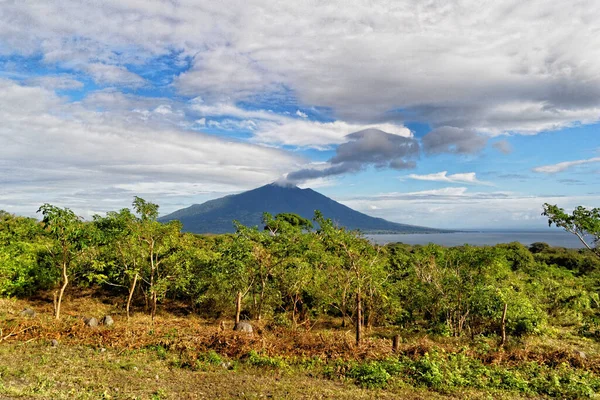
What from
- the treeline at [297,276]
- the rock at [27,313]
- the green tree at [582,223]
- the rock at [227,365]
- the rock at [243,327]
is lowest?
the rock at [27,313]

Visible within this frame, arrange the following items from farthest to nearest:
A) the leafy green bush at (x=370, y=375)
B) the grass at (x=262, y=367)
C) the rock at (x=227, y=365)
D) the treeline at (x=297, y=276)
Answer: the treeline at (x=297, y=276) → the rock at (x=227, y=365) → the leafy green bush at (x=370, y=375) → the grass at (x=262, y=367)

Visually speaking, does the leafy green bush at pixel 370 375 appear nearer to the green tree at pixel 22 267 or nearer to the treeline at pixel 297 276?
the treeline at pixel 297 276

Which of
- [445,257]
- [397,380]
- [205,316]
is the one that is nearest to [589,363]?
[397,380]

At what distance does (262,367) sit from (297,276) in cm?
786

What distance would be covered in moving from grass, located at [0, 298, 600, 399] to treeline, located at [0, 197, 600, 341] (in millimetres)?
2130

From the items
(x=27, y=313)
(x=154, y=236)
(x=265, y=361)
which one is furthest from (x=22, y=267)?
(x=265, y=361)

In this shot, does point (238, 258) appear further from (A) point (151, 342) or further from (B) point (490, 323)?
(B) point (490, 323)

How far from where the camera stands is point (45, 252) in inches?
963

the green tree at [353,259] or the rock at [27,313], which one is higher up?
the green tree at [353,259]

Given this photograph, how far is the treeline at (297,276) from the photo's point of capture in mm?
17203

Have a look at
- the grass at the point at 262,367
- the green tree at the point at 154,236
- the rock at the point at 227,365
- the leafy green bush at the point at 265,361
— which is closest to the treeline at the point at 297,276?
the green tree at the point at 154,236

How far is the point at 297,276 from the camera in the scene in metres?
20.3

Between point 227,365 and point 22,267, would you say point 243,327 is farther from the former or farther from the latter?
point 22,267

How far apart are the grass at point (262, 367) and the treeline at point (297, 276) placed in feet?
6.99
